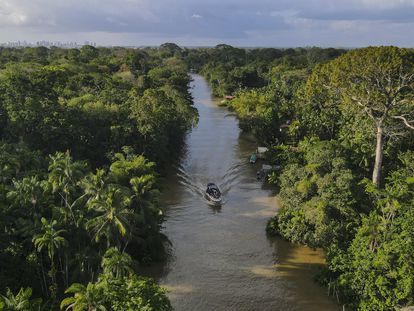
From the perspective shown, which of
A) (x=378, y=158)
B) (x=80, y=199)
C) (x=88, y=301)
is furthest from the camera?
(x=378, y=158)

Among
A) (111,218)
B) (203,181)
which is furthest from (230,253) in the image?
(203,181)

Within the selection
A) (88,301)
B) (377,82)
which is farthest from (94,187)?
(377,82)

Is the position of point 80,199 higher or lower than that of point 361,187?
higher

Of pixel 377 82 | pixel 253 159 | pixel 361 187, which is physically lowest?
pixel 253 159

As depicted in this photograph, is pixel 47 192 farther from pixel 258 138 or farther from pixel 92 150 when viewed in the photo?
pixel 258 138

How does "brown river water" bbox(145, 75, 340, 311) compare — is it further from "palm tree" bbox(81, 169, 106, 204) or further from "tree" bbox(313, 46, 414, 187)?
"tree" bbox(313, 46, 414, 187)

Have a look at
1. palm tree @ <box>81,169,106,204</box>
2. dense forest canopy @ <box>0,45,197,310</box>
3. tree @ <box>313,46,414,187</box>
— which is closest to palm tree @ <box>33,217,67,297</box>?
dense forest canopy @ <box>0,45,197,310</box>

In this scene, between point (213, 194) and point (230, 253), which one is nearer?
point (230, 253)

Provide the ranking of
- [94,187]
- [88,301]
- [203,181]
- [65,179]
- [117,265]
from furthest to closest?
[203,181], [65,179], [94,187], [117,265], [88,301]

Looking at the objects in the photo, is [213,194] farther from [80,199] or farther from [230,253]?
[80,199]
